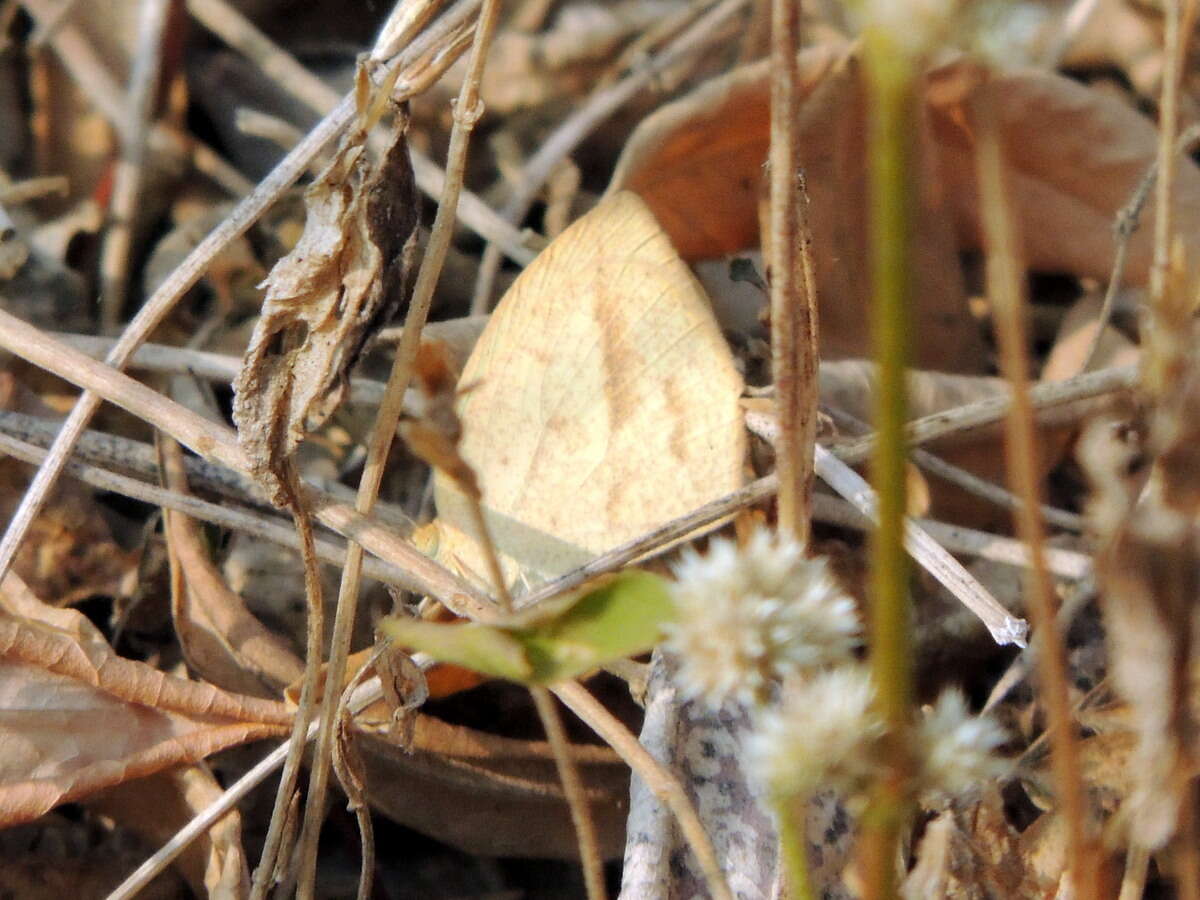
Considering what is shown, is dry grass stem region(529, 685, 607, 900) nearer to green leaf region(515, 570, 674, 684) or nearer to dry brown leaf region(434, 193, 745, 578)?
green leaf region(515, 570, 674, 684)

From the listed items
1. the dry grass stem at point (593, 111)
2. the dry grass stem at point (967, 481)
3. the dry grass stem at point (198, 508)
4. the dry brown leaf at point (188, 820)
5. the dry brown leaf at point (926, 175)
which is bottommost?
the dry brown leaf at point (188, 820)

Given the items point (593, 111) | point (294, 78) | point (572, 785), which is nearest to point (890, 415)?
point (572, 785)

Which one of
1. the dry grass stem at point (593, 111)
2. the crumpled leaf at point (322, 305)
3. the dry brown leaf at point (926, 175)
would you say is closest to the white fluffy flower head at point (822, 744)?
the crumpled leaf at point (322, 305)

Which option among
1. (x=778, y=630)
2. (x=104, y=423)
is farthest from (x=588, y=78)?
(x=778, y=630)

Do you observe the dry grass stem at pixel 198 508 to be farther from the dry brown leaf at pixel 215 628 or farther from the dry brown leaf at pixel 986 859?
the dry brown leaf at pixel 986 859

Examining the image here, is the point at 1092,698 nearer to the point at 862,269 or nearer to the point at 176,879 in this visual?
the point at 862,269

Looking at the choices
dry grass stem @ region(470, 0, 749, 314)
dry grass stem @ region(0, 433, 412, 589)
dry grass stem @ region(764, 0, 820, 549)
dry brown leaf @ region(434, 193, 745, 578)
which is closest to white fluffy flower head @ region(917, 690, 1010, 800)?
dry grass stem @ region(764, 0, 820, 549)

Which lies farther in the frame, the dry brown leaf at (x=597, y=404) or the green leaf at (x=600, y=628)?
the dry brown leaf at (x=597, y=404)
